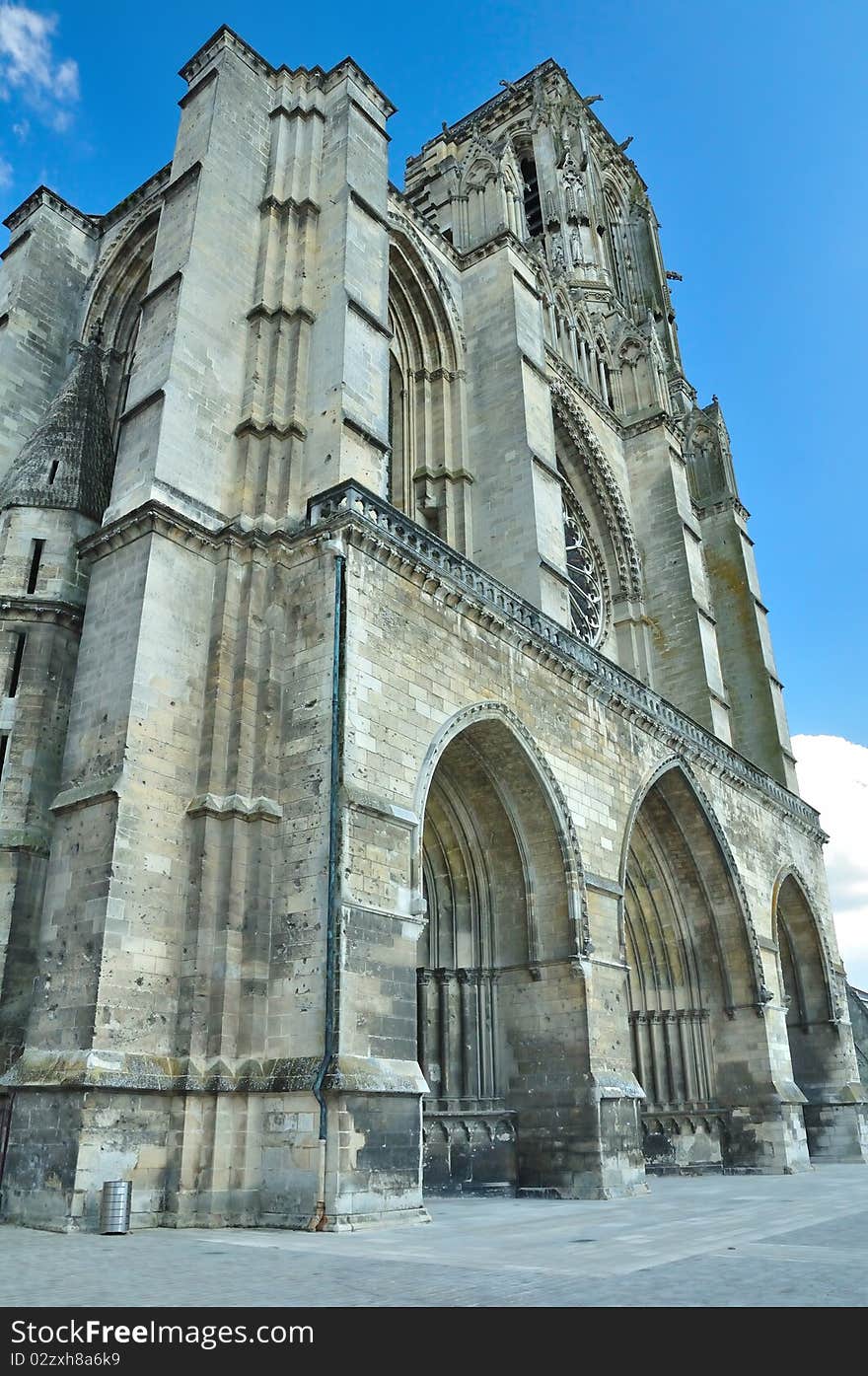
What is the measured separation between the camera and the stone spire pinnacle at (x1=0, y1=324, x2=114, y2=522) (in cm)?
1288

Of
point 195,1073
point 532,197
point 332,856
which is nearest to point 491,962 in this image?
point 332,856

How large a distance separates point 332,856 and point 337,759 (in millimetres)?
962

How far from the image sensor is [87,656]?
1088 centimetres

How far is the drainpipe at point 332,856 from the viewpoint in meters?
8.34

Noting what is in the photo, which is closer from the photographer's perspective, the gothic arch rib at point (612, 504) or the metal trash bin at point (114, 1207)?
the metal trash bin at point (114, 1207)

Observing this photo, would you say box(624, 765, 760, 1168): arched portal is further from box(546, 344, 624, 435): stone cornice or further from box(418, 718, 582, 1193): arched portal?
box(546, 344, 624, 435): stone cornice

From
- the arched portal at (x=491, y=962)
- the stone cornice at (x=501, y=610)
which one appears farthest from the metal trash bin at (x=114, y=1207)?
the stone cornice at (x=501, y=610)

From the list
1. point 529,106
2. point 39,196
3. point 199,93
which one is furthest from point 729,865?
point 529,106

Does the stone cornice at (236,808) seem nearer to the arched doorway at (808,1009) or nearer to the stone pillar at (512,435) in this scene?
the stone pillar at (512,435)

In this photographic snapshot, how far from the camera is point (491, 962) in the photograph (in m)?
12.8

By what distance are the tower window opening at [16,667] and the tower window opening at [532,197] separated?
73.2 ft

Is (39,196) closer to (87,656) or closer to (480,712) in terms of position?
(87,656)

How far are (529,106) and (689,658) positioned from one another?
20599 mm

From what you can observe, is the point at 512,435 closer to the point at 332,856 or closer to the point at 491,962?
the point at 491,962
